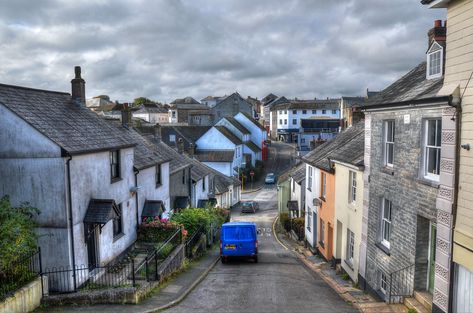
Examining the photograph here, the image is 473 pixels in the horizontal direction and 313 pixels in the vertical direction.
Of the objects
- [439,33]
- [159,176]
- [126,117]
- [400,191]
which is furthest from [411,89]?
[126,117]

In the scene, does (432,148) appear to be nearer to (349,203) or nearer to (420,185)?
(420,185)

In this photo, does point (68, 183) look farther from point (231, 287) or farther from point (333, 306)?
point (333, 306)

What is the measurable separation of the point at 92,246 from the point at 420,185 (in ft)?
37.0

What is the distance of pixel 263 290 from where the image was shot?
561 inches

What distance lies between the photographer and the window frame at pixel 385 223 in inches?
530

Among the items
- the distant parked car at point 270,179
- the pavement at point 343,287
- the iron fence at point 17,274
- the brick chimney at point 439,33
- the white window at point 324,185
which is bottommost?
the distant parked car at point 270,179

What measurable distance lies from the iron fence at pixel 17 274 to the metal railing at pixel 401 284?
34.6 feet

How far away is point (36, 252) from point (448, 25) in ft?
43.2

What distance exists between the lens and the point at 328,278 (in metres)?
17.9

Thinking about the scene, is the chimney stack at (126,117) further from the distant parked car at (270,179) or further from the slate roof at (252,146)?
the slate roof at (252,146)

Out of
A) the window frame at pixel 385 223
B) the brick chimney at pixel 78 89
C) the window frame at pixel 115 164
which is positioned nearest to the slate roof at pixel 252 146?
the brick chimney at pixel 78 89

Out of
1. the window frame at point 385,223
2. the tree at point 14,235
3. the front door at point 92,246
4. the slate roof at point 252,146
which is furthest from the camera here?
the slate roof at point 252,146

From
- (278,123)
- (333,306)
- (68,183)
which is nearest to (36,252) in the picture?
(68,183)

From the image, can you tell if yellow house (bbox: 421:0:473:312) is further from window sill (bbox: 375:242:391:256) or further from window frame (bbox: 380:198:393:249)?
window frame (bbox: 380:198:393:249)
